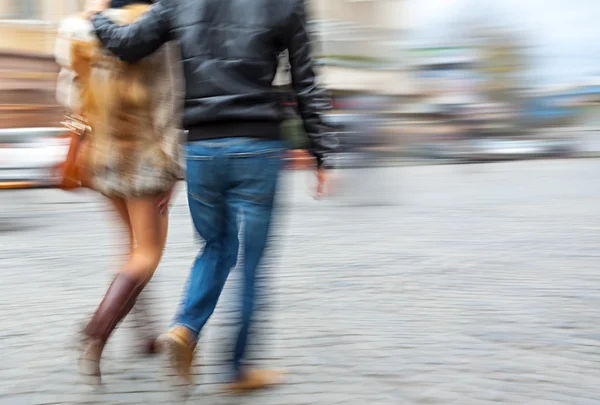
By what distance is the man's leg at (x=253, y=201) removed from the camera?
12.4 feet

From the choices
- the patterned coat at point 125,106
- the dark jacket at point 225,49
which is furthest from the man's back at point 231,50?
the patterned coat at point 125,106

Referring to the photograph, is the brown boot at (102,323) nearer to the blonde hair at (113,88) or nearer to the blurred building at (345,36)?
the blonde hair at (113,88)

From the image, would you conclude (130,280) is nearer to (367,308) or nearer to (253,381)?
(253,381)

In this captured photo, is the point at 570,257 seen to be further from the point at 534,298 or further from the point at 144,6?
the point at 144,6

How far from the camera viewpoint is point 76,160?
4160mm

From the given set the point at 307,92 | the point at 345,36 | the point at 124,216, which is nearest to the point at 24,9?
the point at 345,36

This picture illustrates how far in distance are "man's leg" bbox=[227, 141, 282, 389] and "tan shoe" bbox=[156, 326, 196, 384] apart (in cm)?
23

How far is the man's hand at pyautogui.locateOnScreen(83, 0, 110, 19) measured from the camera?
3931 mm

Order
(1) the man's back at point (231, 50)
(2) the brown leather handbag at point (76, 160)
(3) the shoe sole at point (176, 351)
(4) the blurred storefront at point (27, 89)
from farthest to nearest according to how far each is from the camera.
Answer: (4) the blurred storefront at point (27, 89), (2) the brown leather handbag at point (76, 160), (3) the shoe sole at point (176, 351), (1) the man's back at point (231, 50)

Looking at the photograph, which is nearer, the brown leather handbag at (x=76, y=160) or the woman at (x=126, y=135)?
the woman at (x=126, y=135)

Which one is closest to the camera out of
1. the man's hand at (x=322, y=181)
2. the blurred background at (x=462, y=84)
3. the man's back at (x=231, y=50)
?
the man's back at (x=231, y=50)

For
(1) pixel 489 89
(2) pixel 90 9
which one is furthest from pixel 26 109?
(1) pixel 489 89

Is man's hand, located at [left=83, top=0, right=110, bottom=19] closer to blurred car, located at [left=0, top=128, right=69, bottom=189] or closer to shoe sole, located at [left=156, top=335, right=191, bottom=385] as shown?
shoe sole, located at [left=156, top=335, right=191, bottom=385]

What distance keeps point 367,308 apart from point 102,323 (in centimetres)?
213
